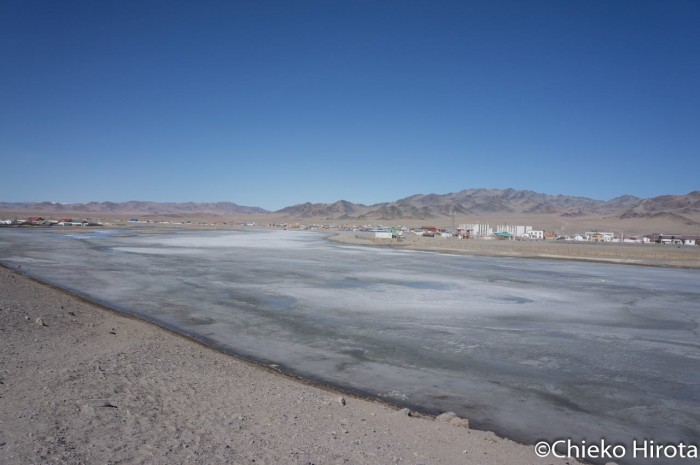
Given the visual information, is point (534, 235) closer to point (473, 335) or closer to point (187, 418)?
point (473, 335)

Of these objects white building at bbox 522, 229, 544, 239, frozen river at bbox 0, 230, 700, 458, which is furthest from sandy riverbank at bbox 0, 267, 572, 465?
white building at bbox 522, 229, 544, 239

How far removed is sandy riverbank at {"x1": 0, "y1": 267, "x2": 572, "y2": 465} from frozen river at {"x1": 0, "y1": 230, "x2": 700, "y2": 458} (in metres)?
1.21

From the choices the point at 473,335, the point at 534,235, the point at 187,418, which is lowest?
the point at 473,335

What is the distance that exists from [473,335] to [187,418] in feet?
26.8

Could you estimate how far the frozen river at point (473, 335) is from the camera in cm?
781

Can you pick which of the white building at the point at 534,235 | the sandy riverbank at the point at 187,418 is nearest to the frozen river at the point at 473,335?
the sandy riverbank at the point at 187,418

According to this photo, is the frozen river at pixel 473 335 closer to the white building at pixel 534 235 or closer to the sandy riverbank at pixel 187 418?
the sandy riverbank at pixel 187 418

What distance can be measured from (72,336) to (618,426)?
10383mm

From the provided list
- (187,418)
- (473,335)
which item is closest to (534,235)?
(473,335)

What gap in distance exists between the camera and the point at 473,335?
40.9 feet

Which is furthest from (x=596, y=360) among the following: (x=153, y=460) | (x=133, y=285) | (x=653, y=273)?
(x=653, y=273)

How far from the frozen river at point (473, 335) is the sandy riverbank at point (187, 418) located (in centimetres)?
121

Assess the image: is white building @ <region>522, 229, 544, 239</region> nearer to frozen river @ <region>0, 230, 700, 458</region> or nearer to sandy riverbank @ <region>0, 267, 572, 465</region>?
frozen river @ <region>0, 230, 700, 458</region>

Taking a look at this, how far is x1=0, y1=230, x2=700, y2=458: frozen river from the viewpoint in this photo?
7807 mm
